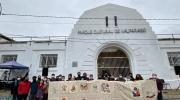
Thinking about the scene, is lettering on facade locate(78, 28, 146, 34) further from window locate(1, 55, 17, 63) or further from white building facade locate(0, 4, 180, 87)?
window locate(1, 55, 17, 63)

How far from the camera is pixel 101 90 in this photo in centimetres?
909

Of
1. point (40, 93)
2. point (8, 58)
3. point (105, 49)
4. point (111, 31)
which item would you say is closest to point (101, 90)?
point (40, 93)

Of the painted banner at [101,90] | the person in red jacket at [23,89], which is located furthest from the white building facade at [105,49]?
the painted banner at [101,90]

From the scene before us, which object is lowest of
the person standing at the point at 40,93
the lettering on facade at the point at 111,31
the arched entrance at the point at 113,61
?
A: the person standing at the point at 40,93

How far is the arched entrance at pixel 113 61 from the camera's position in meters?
16.5

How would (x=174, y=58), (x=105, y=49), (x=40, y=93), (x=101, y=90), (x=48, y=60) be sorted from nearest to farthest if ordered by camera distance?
(x=101, y=90), (x=40, y=93), (x=174, y=58), (x=48, y=60), (x=105, y=49)

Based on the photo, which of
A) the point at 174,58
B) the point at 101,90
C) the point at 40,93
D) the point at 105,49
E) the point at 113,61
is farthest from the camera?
the point at 113,61

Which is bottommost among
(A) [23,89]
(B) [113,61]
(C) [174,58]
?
(A) [23,89]

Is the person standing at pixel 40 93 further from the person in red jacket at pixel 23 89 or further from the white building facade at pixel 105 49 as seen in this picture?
the white building facade at pixel 105 49

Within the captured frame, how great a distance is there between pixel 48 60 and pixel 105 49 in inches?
197

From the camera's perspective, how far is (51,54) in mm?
16453

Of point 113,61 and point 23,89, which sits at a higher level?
point 113,61

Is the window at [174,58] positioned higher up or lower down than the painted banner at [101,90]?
higher up

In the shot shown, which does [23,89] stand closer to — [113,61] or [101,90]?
[101,90]
